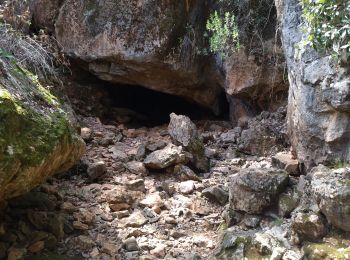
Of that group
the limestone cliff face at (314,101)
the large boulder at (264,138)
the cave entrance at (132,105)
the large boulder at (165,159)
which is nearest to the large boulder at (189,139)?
the large boulder at (165,159)

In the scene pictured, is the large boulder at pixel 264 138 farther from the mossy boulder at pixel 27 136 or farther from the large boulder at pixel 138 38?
the mossy boulder at pixel 27 136

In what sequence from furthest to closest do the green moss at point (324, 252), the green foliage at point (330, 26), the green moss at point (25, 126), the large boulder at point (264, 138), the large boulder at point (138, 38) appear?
the large boulder at point (138, 38) → the large boulder at point (264, 138) → the green foliage at point (330, 26) → the green moss at point (324, 252) → the green moss at point (25, 126)

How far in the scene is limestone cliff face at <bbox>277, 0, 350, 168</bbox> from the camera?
10.9 feet

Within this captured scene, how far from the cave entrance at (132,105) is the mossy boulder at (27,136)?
10.2 ft

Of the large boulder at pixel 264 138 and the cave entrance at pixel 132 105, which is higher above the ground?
the cave entrance at pixel 132 105

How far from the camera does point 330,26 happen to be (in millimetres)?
3088

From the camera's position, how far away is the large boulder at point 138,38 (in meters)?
5.70

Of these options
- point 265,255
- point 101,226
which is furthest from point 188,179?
point 265,255

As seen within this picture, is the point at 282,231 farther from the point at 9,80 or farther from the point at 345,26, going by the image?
the point at 9,80

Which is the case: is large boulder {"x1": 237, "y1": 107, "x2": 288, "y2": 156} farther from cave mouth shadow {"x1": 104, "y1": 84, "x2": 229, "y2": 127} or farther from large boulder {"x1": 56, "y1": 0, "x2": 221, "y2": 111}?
cave mouth shadow {"x1": 104, "y1": 84, "x2": 229, "y2": 127}

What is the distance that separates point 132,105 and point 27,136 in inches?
195

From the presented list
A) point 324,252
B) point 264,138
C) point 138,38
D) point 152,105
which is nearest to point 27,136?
point 324,252

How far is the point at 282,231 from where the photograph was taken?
313cm

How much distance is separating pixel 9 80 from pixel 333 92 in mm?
2540
